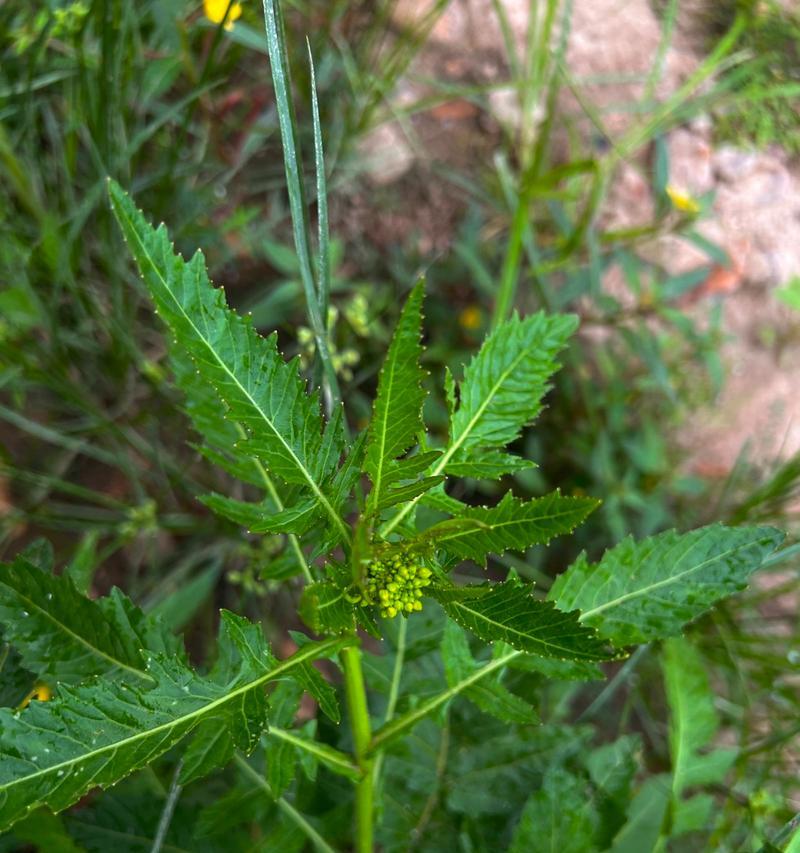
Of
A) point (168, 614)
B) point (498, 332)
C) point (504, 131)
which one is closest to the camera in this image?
point (498, 332)

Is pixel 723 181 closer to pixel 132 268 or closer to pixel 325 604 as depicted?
pixel 132 268

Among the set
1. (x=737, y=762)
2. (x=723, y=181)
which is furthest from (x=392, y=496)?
(x=723, y=181)

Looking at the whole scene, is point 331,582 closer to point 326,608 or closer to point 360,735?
point 326,608

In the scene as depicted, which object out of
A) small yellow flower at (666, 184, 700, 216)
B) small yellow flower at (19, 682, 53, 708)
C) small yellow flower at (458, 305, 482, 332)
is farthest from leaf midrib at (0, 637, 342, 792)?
small yellow flower at (666, 184, 700, 216)

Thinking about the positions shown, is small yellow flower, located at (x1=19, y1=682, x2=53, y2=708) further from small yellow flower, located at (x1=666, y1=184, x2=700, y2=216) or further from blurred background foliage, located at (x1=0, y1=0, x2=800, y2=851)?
small yellow flower, located at (x1=666, y1=184, x2=700, y2=216)

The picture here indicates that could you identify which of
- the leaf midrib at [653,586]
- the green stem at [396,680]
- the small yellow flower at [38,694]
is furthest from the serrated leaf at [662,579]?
the small yellow flower at [38,694]

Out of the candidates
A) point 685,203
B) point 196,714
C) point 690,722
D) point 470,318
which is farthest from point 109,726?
point 685,203
